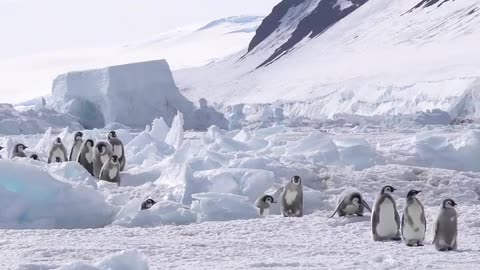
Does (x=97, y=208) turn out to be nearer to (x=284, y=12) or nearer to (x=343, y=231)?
(x=343, y=231)

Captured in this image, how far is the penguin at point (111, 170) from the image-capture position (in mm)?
13594

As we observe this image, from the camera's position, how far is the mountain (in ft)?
171

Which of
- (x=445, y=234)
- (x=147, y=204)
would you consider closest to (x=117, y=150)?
(x=147, y=204)

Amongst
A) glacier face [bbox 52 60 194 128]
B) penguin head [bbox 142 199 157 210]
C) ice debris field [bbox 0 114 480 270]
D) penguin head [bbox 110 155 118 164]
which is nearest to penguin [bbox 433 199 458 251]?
ice debris field [bbox 0 114 480 270]

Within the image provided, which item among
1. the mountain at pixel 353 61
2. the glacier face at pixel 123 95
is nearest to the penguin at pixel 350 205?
the glacier face at pixel 123 95

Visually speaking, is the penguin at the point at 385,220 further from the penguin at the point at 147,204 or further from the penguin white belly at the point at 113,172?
the penguin white belly at the point at 113,172

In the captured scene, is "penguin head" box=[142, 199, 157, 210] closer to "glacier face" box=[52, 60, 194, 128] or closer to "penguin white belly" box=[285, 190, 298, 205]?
"penguin white belly" box=[285, 190, 298, 205]

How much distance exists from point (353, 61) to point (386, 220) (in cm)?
7035

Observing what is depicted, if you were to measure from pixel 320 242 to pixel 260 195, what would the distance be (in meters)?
4.37

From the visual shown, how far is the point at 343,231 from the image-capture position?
8750 millimetres

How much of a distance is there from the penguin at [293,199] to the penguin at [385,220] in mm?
2260

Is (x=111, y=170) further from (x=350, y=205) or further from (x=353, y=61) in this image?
(x=353, y=61)

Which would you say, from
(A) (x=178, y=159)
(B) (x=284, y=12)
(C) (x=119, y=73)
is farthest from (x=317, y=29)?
(A) (x=178, y=159)

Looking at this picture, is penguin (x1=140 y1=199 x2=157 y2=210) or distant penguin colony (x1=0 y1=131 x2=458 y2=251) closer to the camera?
distant penguin colony (x1=0 y1=131 x2=458 y2=251)
